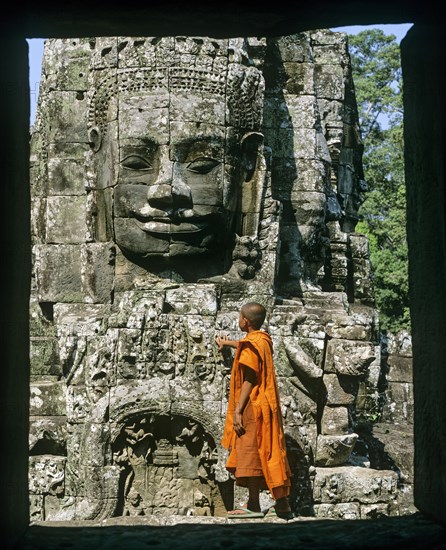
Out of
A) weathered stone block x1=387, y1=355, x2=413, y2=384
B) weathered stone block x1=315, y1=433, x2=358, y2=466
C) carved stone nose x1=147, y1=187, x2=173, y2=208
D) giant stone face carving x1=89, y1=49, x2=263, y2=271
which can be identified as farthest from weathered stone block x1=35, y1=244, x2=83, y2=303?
weathered stone block x1=387, y1=355, x2=413, y2=384

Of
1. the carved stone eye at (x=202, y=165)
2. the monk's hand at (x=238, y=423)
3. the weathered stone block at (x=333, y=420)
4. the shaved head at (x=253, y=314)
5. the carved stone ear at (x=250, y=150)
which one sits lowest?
the weathered stone block at (x=333, y=420)

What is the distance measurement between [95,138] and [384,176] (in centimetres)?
1887

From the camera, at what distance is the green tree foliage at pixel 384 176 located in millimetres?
25688

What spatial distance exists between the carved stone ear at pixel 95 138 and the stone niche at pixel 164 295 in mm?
24

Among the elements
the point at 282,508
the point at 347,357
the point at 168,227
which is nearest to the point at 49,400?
the point at 168,227

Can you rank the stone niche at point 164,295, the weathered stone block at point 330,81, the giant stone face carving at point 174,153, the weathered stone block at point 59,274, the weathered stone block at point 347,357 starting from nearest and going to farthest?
1. the stone niche at point 164,295
2. the giant stone face carving at point 174,153
3. the weathered stone block at point 347,357
4. the weathered stone block at point 59,274
5. the weathered stone block at point 330,81

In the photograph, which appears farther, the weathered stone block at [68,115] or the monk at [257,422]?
the weathered stone block at [68,115]

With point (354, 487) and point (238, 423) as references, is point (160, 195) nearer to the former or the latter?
point (238, 423)

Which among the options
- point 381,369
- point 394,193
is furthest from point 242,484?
point 394,193

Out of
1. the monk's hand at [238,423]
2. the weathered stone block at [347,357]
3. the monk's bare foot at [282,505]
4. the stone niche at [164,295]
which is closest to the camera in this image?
the monk's hand at [238,423]

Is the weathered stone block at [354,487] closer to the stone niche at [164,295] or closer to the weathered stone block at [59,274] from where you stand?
the stone niche at [164,295]

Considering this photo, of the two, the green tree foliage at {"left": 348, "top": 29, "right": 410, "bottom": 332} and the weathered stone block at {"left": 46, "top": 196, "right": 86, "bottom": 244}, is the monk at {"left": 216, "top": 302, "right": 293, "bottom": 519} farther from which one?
the green tree foliage at {"left": 348, "top": 29, "right": 410, "bottom": 332}

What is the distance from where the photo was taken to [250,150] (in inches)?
439

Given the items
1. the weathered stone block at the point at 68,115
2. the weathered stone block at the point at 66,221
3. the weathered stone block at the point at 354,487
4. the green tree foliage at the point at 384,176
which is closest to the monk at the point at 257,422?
the weathered stone block at the point at 354,487
